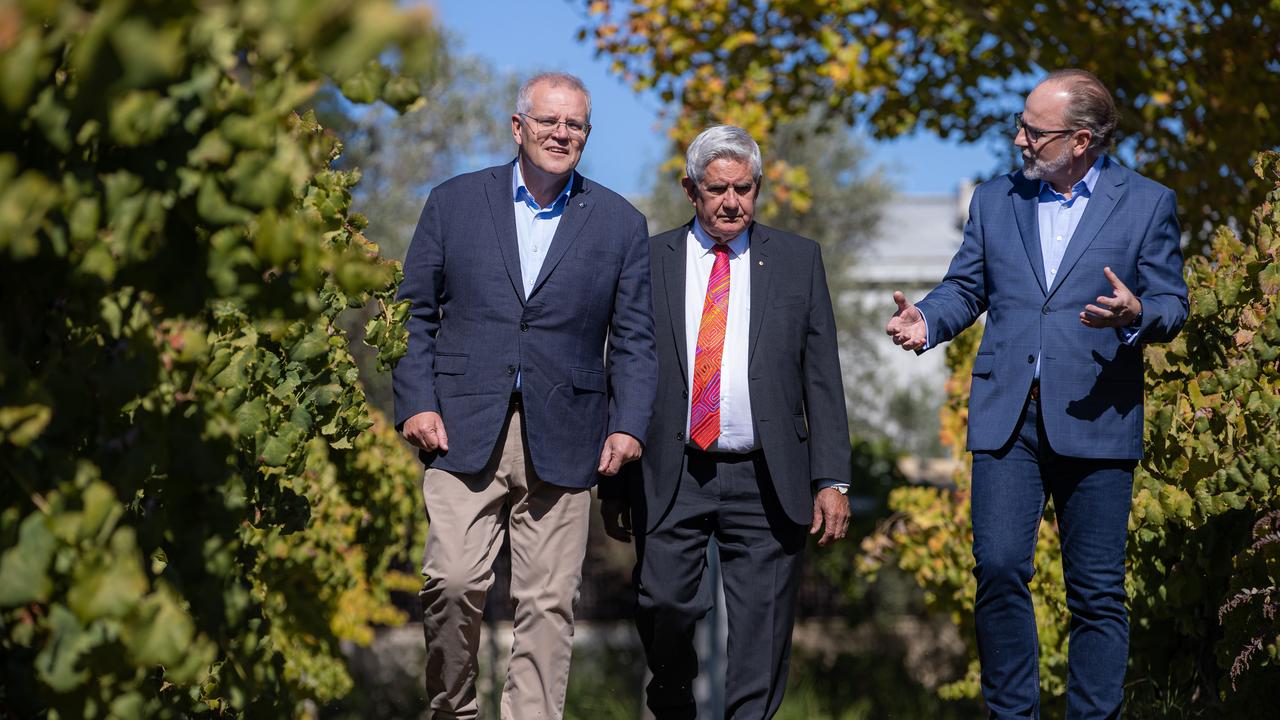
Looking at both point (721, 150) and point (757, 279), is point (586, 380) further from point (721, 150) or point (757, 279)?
point (721, 150)

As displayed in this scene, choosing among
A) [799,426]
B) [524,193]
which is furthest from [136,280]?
[799,426]

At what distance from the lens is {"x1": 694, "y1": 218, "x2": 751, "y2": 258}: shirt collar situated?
4.71 meters

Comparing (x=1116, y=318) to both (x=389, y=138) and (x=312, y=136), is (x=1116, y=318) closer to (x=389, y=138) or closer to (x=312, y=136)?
(x=312, y=136)

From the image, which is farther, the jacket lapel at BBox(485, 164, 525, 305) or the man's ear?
the jacket lapel at BBox(485, 164, 525, 305)

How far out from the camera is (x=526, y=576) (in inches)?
174

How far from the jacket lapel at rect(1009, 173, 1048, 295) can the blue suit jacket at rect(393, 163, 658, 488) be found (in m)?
1.19

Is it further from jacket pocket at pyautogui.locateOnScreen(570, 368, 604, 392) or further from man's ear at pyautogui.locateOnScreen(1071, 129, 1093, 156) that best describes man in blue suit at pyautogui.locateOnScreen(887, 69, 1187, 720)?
jacket pocket at pyautogui.locateOnScreen(570, 368, 604, 392)

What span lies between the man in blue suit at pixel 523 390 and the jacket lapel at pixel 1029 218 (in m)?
1.20

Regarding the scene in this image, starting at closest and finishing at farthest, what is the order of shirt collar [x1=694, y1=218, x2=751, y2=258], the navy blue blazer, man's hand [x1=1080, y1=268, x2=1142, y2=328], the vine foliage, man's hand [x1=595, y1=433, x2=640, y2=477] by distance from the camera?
the vine foliage, man's hand [x1=1080, y1=268, x2=1142, y2=328], man's hand [x1=595, y1=433, x2=640, y2=477], the navy blue blazer, shirt collar [x1=694, y1=218, x2=751, y2=258]

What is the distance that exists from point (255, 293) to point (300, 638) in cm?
554

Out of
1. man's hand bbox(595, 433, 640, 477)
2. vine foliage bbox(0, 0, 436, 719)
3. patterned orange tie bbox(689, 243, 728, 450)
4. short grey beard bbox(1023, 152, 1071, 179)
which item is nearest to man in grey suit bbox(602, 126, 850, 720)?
patterned orange tie bbox(689, 243, 728, 450)

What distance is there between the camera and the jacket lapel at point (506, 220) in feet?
14.6

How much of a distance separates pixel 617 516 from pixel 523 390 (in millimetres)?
695

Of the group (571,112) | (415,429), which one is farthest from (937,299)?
(415,429)
